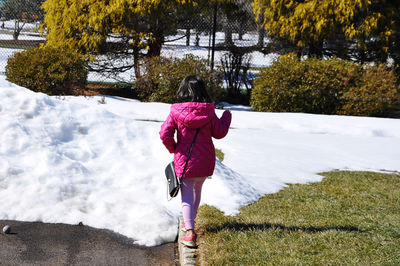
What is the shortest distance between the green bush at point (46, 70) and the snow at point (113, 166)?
4.25 metres

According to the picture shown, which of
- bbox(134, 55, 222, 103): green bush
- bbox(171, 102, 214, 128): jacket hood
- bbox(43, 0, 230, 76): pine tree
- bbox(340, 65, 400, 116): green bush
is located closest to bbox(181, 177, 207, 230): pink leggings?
bbox(171, 102, 214, 128): jacket hood

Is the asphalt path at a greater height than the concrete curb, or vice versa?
the concrete curb

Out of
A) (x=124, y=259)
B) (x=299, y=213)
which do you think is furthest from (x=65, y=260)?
(x=299, y=213)

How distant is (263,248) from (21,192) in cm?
238

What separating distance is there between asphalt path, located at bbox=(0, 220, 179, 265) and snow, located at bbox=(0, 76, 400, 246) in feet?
0.35

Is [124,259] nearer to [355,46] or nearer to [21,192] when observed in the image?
[21,192]

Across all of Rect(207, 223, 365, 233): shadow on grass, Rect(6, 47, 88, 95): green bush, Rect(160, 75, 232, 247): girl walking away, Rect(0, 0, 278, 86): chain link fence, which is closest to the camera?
Rect(160, 75, 232, 247): girl walking away

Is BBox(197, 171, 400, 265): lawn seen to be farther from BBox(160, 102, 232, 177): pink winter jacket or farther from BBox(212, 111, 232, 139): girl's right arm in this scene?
BBox(212, 111, 232, 139): girl's right arm

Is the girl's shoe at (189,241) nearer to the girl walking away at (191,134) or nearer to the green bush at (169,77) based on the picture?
the girl walking away at (191,134)

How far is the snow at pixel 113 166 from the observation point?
4.11 m

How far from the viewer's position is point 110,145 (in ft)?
18.0

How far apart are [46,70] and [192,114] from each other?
7.71 metres

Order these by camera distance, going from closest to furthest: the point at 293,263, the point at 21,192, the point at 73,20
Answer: the point at 293,263
the point at 21,192
the point at 73,20

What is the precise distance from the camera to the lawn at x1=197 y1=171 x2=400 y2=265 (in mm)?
3235
